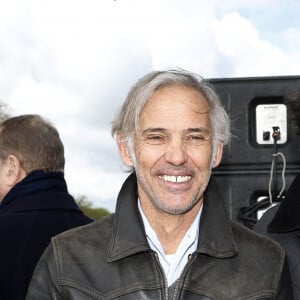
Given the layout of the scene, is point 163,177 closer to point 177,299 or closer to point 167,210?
point 167,210

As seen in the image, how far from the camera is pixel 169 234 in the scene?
7.88 ft

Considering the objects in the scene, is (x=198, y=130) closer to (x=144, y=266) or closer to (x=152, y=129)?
(x=152, y=129)

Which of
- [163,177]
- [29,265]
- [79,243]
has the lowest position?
[29,265]

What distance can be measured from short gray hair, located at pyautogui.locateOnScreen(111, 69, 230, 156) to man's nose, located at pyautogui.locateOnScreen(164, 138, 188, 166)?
130 mm

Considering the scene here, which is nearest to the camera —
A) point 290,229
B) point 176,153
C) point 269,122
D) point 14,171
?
point 176,153

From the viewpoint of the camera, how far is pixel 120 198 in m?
2.47

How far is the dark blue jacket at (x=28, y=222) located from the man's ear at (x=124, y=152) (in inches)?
32.7

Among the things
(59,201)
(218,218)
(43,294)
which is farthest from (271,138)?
(43,294)

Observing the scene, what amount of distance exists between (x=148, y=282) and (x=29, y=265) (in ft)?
3.17

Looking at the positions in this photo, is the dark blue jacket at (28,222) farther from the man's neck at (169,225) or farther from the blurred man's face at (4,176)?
the man's neck at (169,225)

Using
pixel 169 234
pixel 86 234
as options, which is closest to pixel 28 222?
pixel 86 234

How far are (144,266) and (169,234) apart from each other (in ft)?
0.39

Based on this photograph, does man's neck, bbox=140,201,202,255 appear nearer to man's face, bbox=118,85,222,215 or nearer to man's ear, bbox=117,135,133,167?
man's face, bbox=118,85,222,215

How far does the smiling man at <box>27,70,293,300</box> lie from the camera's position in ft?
7.66
